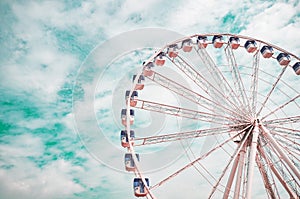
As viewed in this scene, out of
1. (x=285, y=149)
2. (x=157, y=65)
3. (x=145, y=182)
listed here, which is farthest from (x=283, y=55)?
(x=145, y=182)

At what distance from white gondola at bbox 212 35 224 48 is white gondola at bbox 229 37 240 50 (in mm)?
571

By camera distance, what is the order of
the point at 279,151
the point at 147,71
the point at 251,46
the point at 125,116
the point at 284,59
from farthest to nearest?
1. the point at 251,46
2. the point at 284,59
3. the point at 147,71
4. the point at 125,116
5. the point at 279,151

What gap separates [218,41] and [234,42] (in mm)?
1012

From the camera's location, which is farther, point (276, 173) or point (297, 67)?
point (297, 67)

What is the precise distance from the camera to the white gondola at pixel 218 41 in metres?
18.7

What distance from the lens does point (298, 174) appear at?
13508 mm

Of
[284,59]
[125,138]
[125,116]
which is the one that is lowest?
[125,138]

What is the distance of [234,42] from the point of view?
18.7 meters

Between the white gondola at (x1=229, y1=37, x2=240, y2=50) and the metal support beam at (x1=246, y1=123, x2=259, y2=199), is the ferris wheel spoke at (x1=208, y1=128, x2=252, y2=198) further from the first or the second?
the white gondola at (x1=229, y1=37, x2=240, y2=50)

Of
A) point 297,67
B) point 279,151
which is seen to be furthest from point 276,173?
point 297,67

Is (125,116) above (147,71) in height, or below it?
below

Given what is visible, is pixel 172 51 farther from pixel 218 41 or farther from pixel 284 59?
pixel 284 59

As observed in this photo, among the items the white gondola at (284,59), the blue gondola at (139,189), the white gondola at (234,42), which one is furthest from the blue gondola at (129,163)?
the white gondola at (284,59)

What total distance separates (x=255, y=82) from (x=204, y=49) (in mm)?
3706
